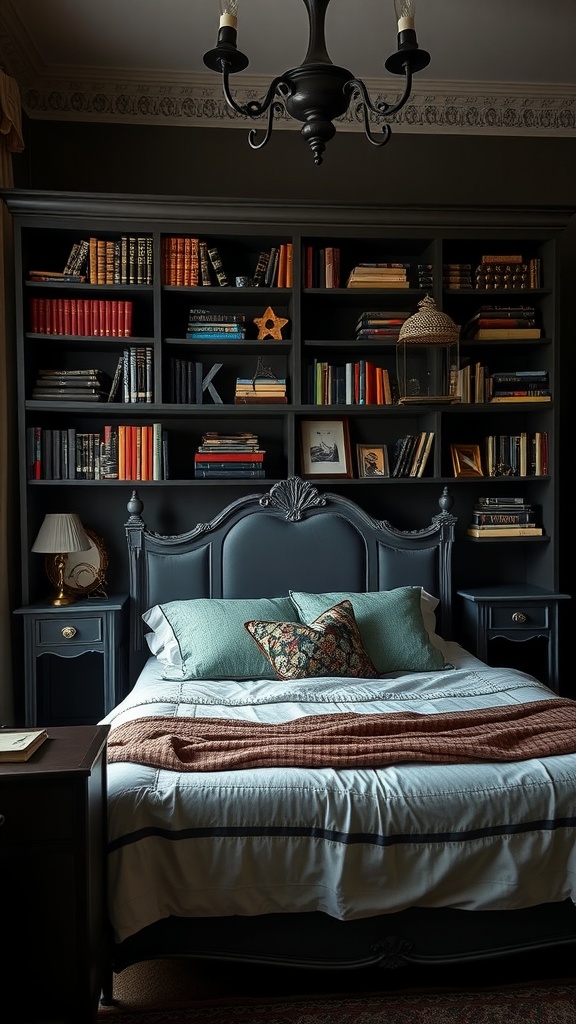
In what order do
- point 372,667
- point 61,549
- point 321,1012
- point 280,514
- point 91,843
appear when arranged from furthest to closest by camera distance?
point 280,514
point 61,549
point 372,667
point 321,1012
point 91,843

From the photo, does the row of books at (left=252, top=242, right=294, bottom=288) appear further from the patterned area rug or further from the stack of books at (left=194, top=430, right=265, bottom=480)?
the patterned area rug

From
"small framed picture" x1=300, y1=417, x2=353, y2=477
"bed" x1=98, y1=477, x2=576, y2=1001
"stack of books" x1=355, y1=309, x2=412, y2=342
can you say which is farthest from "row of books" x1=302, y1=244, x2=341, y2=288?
"bed" x1=98, y1=477, x2=576, y2=1001

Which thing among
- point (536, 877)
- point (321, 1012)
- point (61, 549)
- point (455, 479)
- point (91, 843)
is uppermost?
point (455, 479)

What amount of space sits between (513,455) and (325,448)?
92cm

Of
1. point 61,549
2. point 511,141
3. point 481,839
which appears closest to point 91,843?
point 481,839

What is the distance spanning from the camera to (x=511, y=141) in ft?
12.9

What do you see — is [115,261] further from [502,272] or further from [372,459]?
[502,272]

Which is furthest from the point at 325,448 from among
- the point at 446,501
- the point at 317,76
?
the point at 317,76

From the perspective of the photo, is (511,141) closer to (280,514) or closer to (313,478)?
(313,478)

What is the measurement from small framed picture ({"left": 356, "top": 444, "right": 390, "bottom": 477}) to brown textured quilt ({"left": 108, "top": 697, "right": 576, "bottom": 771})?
5.21 ft

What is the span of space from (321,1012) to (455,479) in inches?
91.8

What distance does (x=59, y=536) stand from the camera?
330cm

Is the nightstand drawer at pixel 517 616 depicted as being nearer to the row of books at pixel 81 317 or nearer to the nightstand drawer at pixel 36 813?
the row of books at pixel 81 317

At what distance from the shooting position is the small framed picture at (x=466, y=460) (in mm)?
3670
